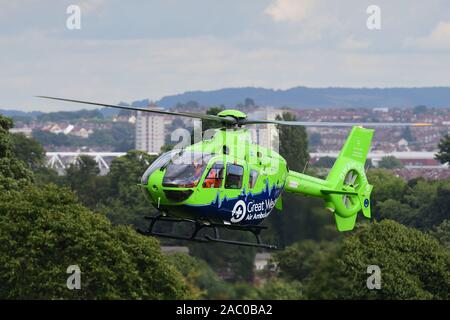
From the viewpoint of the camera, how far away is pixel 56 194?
213 ft

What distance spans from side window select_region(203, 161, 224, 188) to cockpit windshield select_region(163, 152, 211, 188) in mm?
244

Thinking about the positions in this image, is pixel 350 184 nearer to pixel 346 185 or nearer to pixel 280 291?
pixel 346 185

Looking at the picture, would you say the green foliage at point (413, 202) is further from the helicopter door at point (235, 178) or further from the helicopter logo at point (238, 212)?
the helicopter door at point (235, 178)

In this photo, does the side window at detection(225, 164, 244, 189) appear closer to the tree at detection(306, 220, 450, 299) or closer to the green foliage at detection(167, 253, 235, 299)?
the tree at detection(306, 220, 450, 299)

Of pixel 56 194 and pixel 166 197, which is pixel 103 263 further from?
pixel 166 197

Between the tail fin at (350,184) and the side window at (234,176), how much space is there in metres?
6.13

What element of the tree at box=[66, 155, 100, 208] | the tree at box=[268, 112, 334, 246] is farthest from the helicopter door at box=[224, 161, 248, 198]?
the tree at box=[66, 155, 100, 208]

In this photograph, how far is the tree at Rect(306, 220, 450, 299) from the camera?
57263 millimetres

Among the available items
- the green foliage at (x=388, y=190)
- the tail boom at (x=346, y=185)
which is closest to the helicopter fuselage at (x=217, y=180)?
the tail boom at (x=346, y=185)

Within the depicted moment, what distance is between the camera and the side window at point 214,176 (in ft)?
133

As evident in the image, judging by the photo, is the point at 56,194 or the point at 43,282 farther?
the point at 56,194

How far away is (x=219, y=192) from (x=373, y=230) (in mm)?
26573
